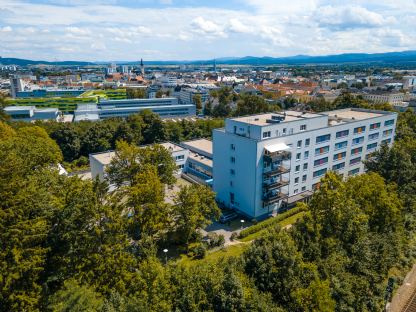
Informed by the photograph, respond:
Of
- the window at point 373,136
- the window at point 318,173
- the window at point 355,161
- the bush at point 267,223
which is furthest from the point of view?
the window at point 373,136

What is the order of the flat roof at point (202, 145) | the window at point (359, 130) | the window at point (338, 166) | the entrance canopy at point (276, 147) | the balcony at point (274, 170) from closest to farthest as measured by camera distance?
1. the entrance canopy at point (276, 147)
2. the balcony at point (274, 170)
3. the window at point (338, 166)
4. the window at point (359, 130)
5. the flat roof at point (202, 145)

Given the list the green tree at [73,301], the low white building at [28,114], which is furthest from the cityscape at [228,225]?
the low white building at [28,114]

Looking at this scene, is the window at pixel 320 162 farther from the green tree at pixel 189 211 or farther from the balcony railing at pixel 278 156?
the green tree at pixel 189 211

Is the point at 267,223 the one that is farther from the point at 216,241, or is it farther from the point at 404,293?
the point at 404,293

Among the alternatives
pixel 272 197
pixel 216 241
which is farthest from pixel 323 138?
pixel 216 241

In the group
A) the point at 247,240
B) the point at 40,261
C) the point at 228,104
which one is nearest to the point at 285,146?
the point at 247,240
